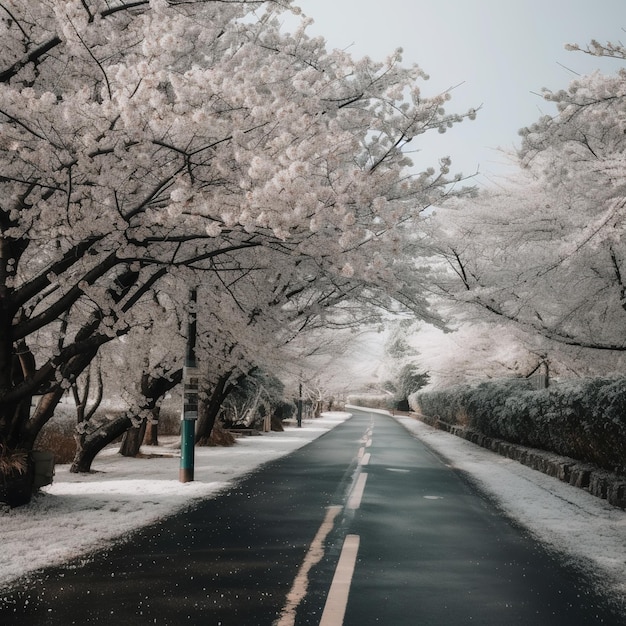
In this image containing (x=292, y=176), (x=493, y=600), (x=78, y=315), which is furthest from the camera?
(x=78, y=315)

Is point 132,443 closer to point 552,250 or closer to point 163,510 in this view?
point 163,510

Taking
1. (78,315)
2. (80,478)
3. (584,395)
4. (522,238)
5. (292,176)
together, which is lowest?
(80,478)

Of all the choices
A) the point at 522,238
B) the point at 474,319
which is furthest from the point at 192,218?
the point at 474,319

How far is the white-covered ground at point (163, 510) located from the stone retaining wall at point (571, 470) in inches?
8.0

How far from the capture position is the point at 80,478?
42.1 feet

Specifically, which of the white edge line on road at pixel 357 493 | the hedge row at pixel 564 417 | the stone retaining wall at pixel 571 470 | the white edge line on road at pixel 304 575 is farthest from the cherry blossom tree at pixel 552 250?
the white edge line on road at pixel 304 575

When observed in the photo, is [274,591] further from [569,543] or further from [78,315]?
[78,315]

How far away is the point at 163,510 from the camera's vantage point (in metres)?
9.17

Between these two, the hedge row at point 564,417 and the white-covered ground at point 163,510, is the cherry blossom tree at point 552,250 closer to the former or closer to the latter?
the hedge row at point 564,417

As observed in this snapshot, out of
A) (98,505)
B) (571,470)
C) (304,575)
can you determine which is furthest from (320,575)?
(571,470)

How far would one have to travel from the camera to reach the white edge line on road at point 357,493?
31.3 feet

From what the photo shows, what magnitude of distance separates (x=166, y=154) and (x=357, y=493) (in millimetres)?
6375

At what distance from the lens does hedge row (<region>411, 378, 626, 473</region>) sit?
10.9 metres

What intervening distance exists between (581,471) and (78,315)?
32.9 ft
